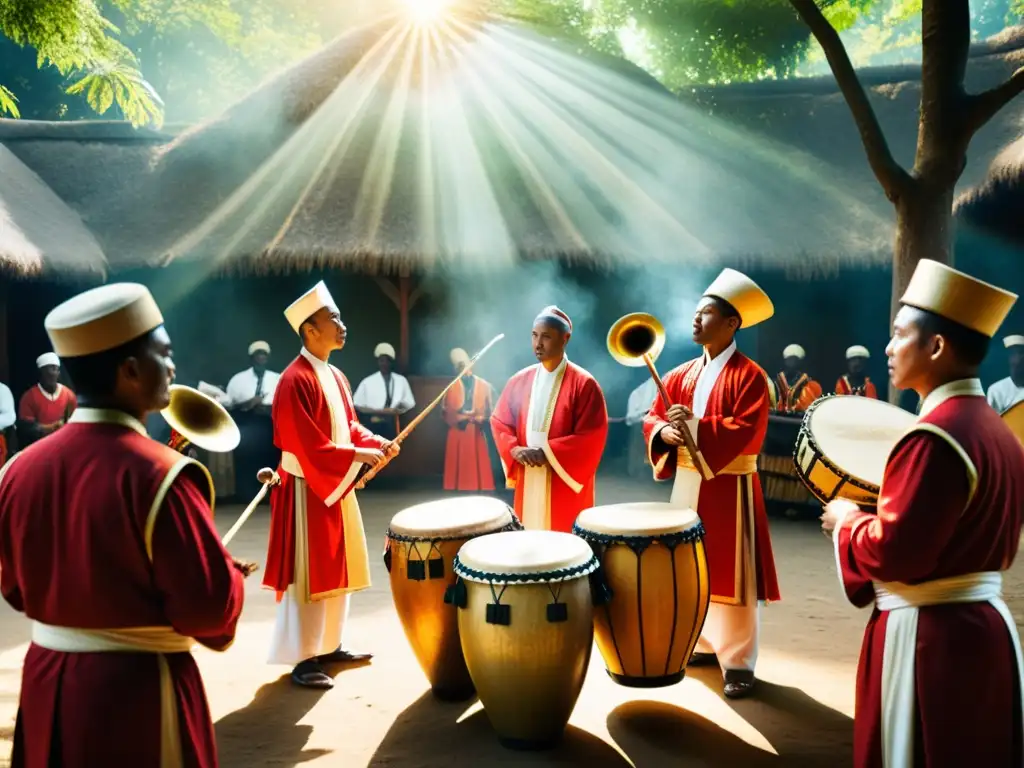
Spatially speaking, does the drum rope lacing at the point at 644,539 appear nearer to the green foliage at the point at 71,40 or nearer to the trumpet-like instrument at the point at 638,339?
the trumpet-like instrument at the point at 638,339

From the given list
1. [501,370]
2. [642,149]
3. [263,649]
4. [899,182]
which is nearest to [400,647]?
[263,649]

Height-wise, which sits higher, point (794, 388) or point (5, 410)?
point (794, 388)

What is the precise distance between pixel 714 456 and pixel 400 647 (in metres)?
2.34

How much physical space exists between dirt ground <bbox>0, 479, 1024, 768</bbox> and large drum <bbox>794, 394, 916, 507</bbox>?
4.81ft

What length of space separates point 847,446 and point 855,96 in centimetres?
462

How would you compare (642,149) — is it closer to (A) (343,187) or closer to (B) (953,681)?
(A) (343,187)

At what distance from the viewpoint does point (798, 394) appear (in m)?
10.3

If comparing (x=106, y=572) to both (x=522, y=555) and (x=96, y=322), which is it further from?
(x=522, y=555)

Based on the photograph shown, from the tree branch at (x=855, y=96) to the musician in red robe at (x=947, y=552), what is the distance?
14.7 ft

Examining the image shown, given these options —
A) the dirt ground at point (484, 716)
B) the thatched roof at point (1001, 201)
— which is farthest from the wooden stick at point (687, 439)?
the thatched roof at point (1001, 201)

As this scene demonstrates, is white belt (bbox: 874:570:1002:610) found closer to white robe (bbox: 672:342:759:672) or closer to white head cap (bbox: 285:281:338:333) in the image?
white robe (bbox: 672:342:759:672)

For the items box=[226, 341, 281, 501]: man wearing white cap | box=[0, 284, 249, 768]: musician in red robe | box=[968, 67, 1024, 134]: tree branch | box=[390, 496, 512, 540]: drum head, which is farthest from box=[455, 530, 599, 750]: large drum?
box=[226, 341, 281, 501]: man wearing white cap

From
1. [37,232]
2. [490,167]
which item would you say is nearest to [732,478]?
[490,167]

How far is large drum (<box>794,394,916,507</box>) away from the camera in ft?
9.70
